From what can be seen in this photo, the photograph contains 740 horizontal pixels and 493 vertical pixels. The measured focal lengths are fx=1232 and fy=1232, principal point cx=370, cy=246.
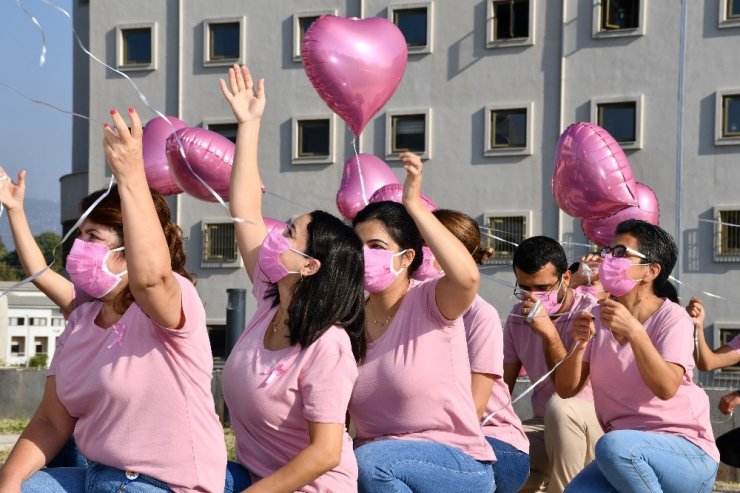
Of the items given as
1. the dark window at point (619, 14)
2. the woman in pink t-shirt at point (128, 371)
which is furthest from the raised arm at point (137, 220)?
the dark window at point (619, 14)

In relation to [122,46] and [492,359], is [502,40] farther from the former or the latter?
[492,359]

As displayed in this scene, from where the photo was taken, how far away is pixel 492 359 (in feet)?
15.0

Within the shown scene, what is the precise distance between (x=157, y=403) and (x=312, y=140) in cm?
2408

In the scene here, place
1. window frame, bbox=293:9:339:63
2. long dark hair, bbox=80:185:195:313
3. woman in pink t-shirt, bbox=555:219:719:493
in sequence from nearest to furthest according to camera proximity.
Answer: long dark hair, bbox=80:185:195:313 → woman in pink t-shirt, bbox=555:219:719:493 → window frame, bbox=293:9:339:63

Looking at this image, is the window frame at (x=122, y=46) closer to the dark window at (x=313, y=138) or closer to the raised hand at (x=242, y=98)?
the dark window at (x=313, y=138)

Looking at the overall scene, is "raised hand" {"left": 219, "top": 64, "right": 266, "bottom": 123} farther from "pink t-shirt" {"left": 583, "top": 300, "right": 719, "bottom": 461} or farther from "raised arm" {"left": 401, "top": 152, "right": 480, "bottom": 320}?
"pink t-shirt" {"left": 583, "top": 300, "right": 719, "bottom": 461}

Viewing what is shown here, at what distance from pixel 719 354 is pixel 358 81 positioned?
2514mm

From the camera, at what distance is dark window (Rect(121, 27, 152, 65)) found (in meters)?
28.9

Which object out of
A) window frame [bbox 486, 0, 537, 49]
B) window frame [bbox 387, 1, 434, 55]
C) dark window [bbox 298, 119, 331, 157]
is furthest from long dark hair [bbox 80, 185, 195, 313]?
dark window [bbox 298, 119, 331, 157]

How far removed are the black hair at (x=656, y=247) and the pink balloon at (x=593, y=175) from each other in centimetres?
194

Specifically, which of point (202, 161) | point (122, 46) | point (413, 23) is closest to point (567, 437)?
point (202, 161)

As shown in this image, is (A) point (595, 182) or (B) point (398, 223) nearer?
(B) point (398, 223)

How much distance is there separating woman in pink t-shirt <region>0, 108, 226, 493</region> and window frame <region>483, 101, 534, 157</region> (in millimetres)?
22039

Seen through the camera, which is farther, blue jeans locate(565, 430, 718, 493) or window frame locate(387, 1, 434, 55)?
window frame locate(387, 1, 434, 55)
